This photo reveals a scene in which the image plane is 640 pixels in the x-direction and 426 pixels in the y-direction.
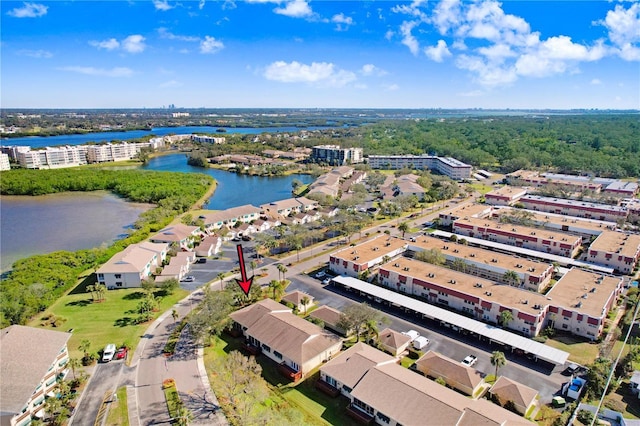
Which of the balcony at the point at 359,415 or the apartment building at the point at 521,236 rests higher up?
the apartment building at the point at 521,236

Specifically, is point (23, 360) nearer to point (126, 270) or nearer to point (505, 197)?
point (126, 270)

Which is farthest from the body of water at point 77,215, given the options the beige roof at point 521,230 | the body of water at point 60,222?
the beige roof at point 521,230

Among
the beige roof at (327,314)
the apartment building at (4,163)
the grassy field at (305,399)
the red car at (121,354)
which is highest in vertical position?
the apartment building at (4,163)

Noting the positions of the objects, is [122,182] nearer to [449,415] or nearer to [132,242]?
[132,242]

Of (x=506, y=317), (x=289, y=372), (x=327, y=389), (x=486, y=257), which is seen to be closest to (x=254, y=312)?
(x=289, y=372)

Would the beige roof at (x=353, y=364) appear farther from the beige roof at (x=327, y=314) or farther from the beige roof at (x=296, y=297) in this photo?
the beige roof at (x=296, y=297)

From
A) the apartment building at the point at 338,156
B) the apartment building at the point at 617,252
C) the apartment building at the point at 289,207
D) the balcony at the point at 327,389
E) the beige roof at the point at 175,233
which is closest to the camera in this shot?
the balcony at the point at 327,389

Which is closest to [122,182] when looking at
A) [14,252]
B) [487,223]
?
[14,252]
